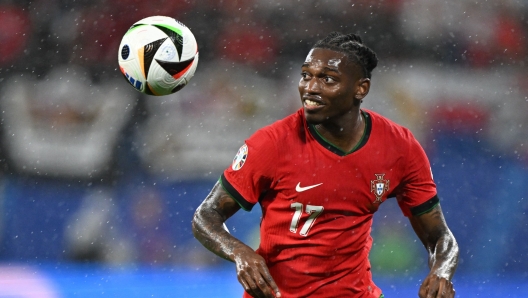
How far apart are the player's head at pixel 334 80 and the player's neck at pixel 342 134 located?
0.02 metres

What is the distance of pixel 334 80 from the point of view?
3.28m

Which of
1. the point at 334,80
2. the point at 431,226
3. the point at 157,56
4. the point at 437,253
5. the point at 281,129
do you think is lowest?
the point at 437,253

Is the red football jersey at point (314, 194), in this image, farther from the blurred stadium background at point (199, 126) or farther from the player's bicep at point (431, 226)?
the blurred stadium background at point (199, 126)

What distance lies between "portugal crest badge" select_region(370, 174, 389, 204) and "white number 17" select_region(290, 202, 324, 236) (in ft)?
0.84

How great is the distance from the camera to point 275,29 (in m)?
6.75

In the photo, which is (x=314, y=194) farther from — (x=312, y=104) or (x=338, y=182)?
(x=312, y=104)

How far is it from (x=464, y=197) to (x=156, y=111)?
2.83m

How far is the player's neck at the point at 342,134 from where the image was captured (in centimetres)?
333

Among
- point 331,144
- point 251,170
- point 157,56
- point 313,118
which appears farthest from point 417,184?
point 157,56

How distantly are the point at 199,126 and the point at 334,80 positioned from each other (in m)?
3.63

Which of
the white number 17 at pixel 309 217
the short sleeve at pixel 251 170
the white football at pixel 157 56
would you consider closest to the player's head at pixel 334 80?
the short sleeve at pixel 251 170

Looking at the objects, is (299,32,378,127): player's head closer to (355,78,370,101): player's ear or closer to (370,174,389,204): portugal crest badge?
(355,78,370,101): player's ear

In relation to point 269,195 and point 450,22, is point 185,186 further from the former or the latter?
point 269,195

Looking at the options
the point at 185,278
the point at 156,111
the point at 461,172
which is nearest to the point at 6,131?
the point at 156,111
